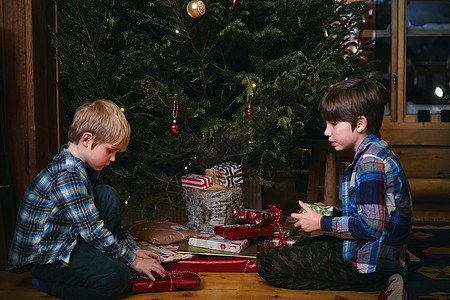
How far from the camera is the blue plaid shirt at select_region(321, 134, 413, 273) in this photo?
1508 millimetres

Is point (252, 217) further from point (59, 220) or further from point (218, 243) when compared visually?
point (59, 220)

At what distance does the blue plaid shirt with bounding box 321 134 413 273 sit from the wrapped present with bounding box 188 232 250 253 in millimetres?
491

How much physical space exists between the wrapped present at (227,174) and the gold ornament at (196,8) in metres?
0.79

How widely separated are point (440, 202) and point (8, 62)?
9.99ft

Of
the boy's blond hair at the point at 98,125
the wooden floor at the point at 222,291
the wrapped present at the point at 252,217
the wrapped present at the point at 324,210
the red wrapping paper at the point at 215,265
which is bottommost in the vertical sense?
the wooden floor at the point at 222,291

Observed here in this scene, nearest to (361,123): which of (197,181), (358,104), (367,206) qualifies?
(358,104)

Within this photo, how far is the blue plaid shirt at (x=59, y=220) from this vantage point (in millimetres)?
1546

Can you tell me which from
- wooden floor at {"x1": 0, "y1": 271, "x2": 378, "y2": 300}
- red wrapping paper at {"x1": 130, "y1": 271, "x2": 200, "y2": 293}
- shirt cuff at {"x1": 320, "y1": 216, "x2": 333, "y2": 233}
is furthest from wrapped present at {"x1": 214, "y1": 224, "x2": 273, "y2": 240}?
shirt cuff at {"x1": 320, "y1": 216, "x2": 333, "y2": 233}

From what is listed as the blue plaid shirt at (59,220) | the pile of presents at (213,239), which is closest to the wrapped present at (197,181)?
the pile of presents at (213,239)

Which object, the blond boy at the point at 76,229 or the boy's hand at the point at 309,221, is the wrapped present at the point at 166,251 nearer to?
the blond boy at the point at 76,229

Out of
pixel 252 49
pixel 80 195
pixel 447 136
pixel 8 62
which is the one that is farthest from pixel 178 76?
pixel 447 136

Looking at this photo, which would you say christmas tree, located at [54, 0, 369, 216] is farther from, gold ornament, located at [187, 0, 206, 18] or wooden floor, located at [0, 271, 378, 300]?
wooden floor, located at [0, 271, 378, 300]

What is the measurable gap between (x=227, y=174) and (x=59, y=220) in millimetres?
932

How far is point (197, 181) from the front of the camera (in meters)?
2.22
